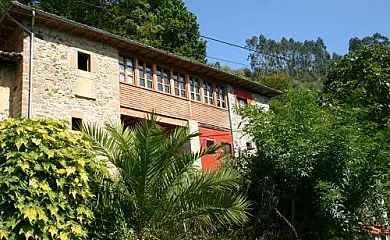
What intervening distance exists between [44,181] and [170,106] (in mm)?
11481

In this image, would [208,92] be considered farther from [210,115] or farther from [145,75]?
[145,75]

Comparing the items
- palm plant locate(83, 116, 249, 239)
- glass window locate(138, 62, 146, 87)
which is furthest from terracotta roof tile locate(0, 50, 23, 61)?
palm plant locate(83, 116, 249, 239)

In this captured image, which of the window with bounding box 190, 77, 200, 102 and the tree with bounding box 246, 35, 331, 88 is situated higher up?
the tree with bounding box 246, 35, 331, 88

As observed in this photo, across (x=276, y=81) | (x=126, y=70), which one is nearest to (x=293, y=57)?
(x=276, y=81)

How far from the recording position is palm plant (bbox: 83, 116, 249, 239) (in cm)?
883

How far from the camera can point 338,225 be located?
471 inches

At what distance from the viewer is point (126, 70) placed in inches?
704

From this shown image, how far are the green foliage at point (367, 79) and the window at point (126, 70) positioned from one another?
789 cm

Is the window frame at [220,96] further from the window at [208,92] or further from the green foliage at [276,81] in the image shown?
the green foliage at [276,81]

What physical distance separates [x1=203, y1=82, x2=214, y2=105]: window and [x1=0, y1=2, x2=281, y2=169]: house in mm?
50

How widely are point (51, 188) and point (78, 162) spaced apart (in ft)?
2.14

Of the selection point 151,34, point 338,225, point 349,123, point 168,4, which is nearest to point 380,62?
point 349,123

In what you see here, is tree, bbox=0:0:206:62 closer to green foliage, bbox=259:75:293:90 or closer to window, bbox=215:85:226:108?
window, bbox=215:85:226:108

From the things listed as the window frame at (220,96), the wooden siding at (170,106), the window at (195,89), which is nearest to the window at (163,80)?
the wooden siding at (170,106)
